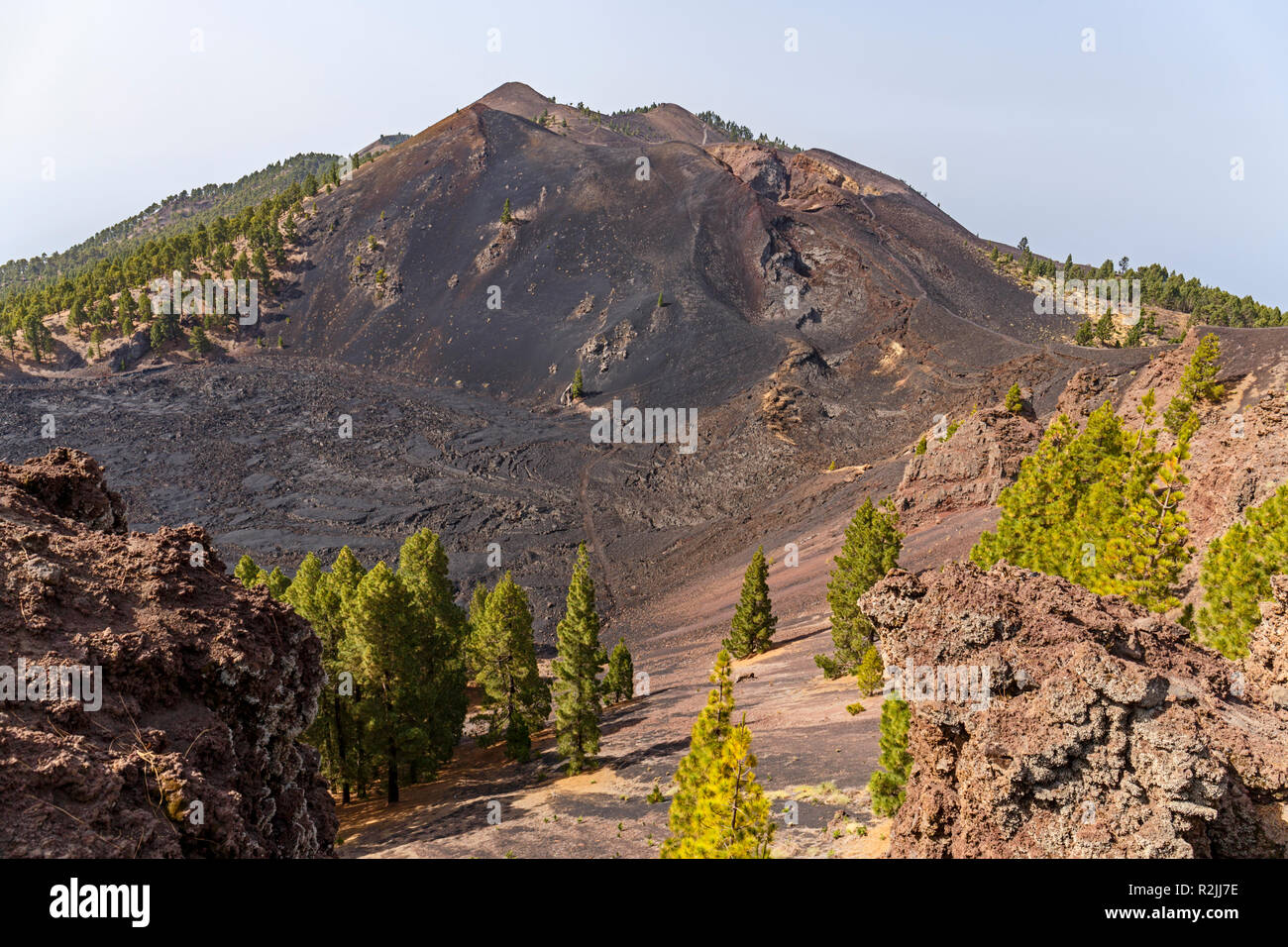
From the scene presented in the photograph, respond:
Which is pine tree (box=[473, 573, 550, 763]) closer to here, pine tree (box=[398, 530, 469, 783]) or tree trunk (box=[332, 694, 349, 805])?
pine tree (box=[398, 530, 469, 783])

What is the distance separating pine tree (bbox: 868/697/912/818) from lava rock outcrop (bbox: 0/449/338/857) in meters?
12.3

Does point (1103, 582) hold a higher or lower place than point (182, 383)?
lower

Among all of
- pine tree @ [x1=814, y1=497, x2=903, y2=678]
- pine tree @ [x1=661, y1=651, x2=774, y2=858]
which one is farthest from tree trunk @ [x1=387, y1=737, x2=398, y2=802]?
pine tree @ [x1=661, y1=651, x2=774, y2=858]

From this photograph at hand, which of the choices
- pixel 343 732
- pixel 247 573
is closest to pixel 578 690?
pixel 343 732

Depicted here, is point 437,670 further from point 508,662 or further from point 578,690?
point 578,690

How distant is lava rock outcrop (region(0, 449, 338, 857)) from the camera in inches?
294

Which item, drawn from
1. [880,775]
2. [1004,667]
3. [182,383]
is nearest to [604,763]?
[880,775]

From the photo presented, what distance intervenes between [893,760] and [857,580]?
16.8 meters

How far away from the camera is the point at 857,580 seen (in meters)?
34.5

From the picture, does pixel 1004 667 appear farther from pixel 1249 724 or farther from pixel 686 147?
pixel 686 147

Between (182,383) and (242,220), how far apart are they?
48.3 meters

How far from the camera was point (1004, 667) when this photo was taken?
38.4 ft

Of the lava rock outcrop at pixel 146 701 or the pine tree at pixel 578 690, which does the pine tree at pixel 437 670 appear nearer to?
the pine tree at pixel 578 690
